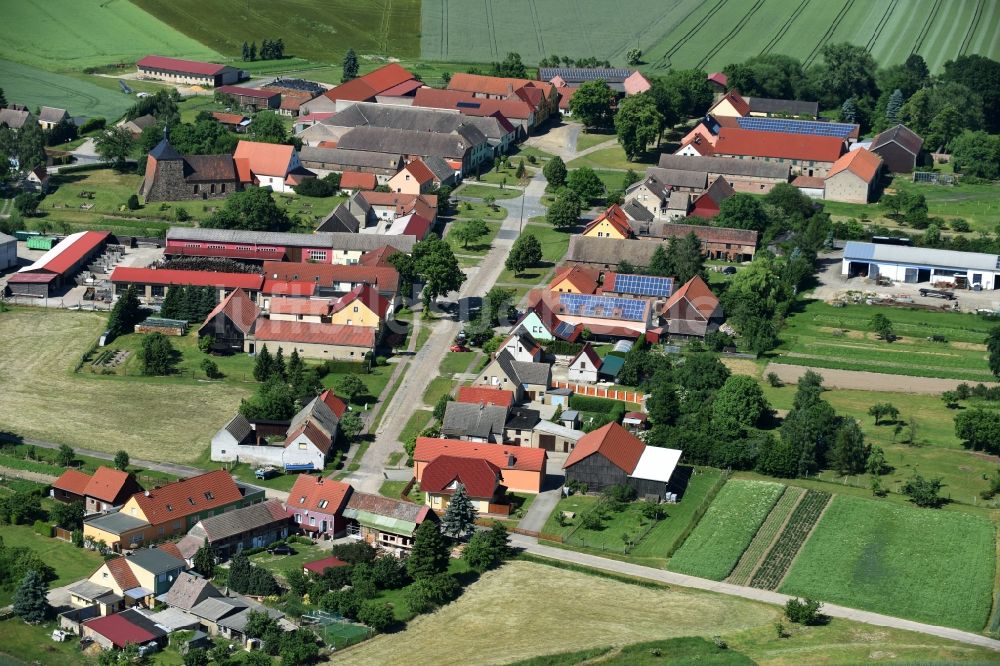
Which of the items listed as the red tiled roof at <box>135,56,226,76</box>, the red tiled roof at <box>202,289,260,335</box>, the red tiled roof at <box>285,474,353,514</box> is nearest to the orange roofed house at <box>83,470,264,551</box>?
the red tiled roof at <box>285,474,353,514</box>

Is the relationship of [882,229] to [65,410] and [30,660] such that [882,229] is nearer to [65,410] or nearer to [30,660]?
[65,410]

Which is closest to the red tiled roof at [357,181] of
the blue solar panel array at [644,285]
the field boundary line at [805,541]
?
the blue solar panel array at [644,285]

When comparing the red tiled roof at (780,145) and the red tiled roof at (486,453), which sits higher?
the red tiled roof at (780,145)

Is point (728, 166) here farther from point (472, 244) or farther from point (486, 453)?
point (486, 453)

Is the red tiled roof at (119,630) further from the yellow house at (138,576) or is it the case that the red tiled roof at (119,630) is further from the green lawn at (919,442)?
the green lawn at (919,442)

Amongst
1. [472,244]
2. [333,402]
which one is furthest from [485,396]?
[472,244]

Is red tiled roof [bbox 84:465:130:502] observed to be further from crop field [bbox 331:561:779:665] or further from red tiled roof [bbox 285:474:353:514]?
crop field [bbox 331:561:779:665]

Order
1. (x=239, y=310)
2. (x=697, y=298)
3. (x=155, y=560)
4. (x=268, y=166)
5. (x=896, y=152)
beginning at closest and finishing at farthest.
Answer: (x=155, y=560) → (x=239, y=310) → (x=697, y=298) → (x=268, y=166) → (x=896, y=152)

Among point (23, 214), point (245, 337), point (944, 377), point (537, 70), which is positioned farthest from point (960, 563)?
point (537, 70)
